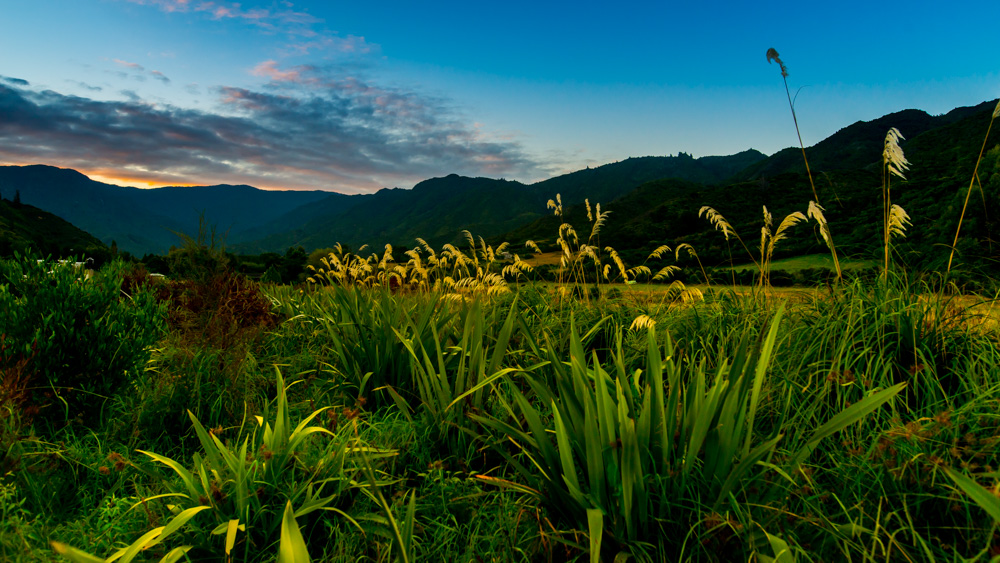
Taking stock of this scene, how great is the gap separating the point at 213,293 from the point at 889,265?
8.17 m

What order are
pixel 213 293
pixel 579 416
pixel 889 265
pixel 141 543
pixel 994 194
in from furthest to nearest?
pixel 994 194 → pixel 213 293 → pixel 889 265 → pixel 579 416 → pixel 141 543

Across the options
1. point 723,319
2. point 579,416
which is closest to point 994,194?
point 723,319

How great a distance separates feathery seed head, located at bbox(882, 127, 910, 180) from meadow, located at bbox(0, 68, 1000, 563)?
25mm

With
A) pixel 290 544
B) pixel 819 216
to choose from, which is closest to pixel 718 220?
pixel 819 216

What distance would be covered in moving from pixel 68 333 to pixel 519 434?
4506 mm

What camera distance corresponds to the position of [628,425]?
2.13 m

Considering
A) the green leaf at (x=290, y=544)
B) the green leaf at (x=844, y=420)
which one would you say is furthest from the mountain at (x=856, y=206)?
the green leaf at (x=290, y=544)

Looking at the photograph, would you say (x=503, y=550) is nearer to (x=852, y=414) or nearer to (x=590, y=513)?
(x=590, y=513)

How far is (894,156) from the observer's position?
407 centimetres

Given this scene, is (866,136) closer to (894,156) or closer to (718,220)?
(894,156)

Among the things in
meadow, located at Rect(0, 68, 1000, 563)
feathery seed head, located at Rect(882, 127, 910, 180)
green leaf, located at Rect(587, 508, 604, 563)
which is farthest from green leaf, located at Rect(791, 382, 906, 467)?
feathery seed head, located at Rect(882, 127, 910, 180)

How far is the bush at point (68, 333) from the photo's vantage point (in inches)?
158

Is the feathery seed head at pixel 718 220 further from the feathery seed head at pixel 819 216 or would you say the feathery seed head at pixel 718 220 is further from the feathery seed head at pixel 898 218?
the feathery seed head at pixel 898 218

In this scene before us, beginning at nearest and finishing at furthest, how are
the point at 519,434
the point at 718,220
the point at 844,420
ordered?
the point at 844,420 → the point at 519,434 → the point at 718,220
